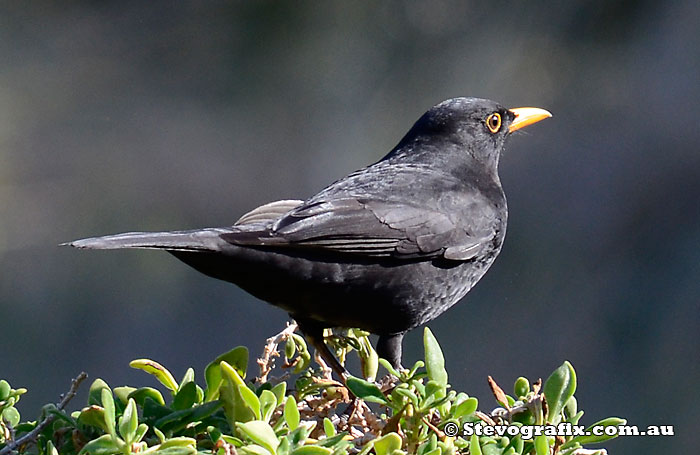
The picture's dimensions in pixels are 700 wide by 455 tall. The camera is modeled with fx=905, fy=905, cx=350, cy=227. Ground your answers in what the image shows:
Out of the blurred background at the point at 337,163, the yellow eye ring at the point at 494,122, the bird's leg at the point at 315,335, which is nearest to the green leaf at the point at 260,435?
the bird's leg at the point at 315,335

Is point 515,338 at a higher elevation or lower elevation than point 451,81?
lower

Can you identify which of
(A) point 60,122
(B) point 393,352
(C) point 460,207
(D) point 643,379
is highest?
(A) point 60,122

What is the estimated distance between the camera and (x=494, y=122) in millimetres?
3840

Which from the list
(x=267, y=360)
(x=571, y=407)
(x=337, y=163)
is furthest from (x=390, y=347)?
(x=337, y=163)

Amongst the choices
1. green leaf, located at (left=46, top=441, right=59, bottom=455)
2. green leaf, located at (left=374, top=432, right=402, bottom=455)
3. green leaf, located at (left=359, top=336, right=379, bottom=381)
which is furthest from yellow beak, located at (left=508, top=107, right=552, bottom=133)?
green leaf, located at (left=46, top=441, right=59, bottom=455)

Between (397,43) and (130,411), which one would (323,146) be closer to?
(397,43)

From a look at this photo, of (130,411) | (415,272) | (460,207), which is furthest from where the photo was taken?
(460,207)

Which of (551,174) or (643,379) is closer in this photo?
(643,379)

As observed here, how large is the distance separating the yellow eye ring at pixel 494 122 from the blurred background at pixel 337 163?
8.76 feet

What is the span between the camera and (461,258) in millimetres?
3160

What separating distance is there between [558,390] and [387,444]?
0.39 metres

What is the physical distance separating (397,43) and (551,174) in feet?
5.56

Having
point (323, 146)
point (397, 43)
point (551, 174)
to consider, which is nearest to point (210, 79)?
point (323, 146)

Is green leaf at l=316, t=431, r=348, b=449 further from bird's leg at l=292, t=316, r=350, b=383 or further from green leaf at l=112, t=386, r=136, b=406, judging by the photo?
bird's leg at l=292, t=316, r=350, b=383
